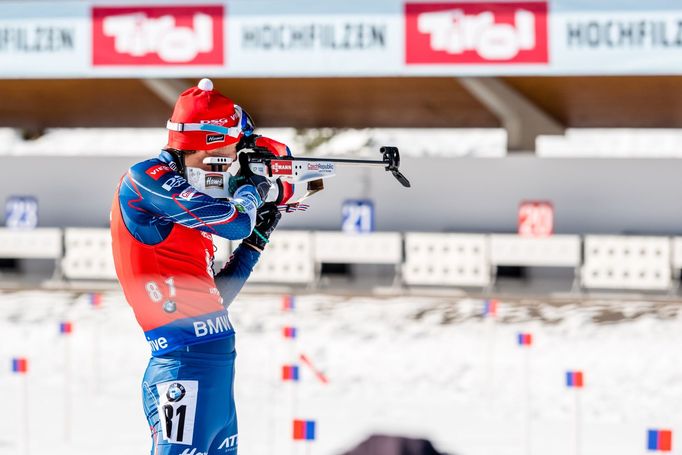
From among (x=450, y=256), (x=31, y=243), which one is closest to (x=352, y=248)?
(x=450, y=256)

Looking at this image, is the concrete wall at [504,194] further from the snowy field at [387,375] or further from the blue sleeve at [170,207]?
the blue sleeve at [170,207]

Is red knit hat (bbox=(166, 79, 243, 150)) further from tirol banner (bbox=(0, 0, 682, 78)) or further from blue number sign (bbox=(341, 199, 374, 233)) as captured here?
blue number sign (bbox=(341, 199, 374, 233))

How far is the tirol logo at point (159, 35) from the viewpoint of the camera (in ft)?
52.1

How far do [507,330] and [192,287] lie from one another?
9.49 metres

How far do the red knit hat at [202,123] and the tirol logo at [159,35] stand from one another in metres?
12.1

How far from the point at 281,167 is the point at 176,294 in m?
0.64

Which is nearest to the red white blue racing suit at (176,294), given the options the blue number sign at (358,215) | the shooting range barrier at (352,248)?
the shooting range barrier at (352,248)

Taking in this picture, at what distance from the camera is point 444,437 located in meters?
8.14

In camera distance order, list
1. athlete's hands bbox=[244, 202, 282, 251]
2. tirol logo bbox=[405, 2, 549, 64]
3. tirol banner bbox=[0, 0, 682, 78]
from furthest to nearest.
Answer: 1. tirol logo bbox=[405, 2, 549, 64]
2. tirol banner bbox=[0, 0, 682, 78]
3. athlete's hands bbox=[244, 202, 282, 251]

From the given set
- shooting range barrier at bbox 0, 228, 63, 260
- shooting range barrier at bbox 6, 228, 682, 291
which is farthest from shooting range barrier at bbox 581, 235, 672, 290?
shooting range barrier at bbox 0, 228, 63, 260

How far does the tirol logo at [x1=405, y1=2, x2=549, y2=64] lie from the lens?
49.2 ft

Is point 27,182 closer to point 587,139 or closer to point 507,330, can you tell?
point 507,330

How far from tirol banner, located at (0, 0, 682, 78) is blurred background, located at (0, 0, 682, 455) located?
0.09 feet

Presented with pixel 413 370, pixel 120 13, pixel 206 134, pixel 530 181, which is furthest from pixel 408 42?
pixel 206 134
